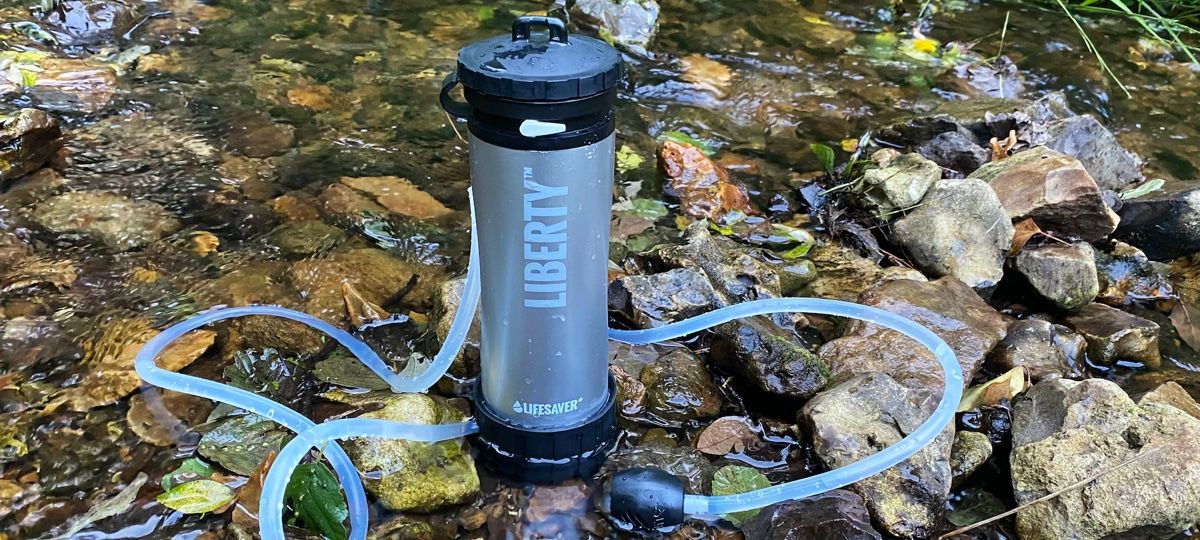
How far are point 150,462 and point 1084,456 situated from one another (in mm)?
2225

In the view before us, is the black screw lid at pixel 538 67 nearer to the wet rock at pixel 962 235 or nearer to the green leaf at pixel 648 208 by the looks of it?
the green leaf at pixel 648 208

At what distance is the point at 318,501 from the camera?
1.92 meters

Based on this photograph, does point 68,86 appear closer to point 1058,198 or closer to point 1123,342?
point 1058,198

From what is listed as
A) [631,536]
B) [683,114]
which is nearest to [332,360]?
[631,536]

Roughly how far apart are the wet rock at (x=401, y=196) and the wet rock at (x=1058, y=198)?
2092 mm

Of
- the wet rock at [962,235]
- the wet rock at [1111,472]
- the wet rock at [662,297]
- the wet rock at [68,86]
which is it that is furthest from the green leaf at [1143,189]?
the wet rock at [68,86]

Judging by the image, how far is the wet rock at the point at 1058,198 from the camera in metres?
3.07

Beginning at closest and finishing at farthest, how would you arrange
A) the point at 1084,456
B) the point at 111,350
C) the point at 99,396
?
the point at 1084,456 < the point at 99,396 < the point at 111,350

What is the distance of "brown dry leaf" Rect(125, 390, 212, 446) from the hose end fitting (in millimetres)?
1108

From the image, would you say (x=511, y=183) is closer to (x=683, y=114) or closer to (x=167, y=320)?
(x=167, y=320)

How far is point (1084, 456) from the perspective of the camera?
2000mm

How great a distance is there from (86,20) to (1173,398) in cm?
495

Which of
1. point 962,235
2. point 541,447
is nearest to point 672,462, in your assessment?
point 541,447

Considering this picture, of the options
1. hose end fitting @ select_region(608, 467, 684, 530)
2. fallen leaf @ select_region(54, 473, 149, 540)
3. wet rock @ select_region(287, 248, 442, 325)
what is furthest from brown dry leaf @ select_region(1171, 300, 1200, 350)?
fallen leaf @ select_region(54, 473, 149, 540)
